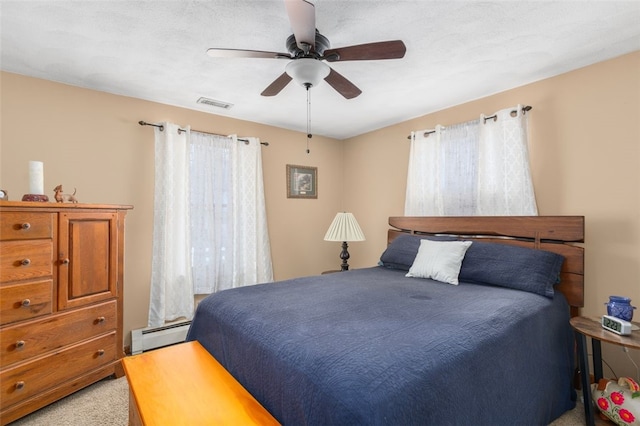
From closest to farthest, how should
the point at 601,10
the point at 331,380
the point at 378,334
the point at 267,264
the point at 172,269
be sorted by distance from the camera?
1. the point at 331,380
2. the point at 378,334
3. the point at 601,10
4. the point at 172,269
5. the point at 267,264

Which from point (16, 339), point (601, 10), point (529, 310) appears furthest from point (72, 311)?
point (601, 10)

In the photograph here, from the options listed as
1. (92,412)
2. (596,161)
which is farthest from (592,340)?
(92,412)

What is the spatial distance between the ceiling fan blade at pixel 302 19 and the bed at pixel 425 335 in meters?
1.44

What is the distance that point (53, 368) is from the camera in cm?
204

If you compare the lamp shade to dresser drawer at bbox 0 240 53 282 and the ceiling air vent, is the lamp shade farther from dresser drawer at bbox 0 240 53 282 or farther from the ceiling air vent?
dresser drawer at bbox 0 240 53 282

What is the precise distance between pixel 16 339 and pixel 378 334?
221 centimetres

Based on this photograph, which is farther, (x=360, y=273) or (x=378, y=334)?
(x=360, y=273)

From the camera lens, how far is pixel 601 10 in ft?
5.68

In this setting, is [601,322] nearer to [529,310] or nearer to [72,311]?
[529,310]

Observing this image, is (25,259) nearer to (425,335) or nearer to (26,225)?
(26,225)

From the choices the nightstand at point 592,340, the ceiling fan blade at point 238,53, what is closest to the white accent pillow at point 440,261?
the nightstand at point 592,340

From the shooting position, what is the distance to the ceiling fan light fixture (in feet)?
5.85

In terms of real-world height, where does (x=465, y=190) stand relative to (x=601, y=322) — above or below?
above

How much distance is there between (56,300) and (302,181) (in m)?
2.87
